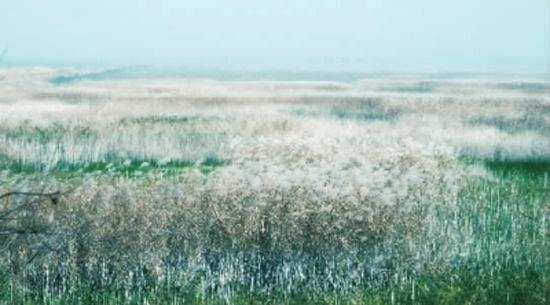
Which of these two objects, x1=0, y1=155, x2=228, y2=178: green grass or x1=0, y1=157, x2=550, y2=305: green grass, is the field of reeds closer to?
x1=0, y1=157, x2=550, y2=305: green grass

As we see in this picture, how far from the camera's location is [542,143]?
3538 cm

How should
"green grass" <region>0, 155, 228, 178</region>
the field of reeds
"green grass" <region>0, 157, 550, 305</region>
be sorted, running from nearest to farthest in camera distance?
"green grass" <region>0, 157, 550, 305</region>
the field of reeds
"green grass" <region>0, 155, 228, 178</region>

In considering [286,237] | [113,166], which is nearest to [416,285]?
[286,237]

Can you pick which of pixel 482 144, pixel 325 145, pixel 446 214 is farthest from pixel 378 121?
pixel 446 214

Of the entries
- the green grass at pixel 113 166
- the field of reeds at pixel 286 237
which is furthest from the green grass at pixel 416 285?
the green grass at pixel 113 166

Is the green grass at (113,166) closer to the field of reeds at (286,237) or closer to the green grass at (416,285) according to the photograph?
the field of reeds at (286,237)

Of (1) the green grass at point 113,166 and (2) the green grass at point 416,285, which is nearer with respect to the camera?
(2) the green grass at point 416,285

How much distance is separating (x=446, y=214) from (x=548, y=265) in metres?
3.38

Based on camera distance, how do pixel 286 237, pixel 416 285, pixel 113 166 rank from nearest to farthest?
pixel 416 285, pixel 286 237, pixel 113 166

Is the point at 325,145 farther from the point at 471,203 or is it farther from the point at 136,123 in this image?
the point at 136,123

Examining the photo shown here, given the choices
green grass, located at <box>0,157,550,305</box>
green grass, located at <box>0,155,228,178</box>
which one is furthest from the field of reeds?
green grass, located at <box>0,155,228,178</box>

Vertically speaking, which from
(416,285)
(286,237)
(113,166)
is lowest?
(416,285)

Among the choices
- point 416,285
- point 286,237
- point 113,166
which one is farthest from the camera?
point 113,166

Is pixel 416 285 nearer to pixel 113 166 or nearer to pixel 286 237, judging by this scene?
pixel 286 237
